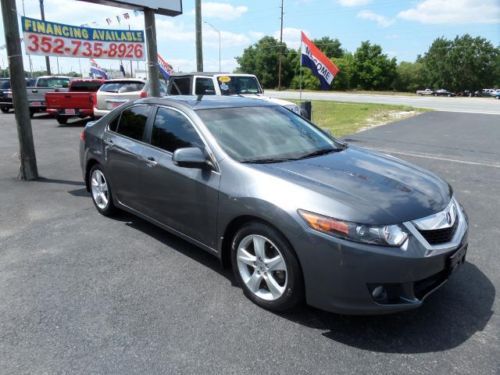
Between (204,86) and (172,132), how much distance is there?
Result: 25.8 ft

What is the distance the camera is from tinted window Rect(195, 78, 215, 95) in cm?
1142

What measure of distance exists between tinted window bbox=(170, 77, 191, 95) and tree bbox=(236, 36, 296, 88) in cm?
6719

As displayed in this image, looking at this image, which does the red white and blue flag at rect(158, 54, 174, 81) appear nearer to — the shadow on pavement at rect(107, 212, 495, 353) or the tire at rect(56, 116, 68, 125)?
the tire at rect(56, 116, 68, 125)

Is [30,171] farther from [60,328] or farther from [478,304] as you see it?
[478,304]

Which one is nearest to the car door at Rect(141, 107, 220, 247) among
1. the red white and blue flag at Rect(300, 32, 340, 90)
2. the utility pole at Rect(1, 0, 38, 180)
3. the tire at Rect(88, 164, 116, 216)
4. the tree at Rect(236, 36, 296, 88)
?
the tire at Rect(88, 164, 116, 216)

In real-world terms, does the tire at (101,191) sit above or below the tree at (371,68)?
below

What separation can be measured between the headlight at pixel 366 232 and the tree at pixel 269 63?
7688cm

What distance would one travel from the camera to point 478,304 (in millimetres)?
3193

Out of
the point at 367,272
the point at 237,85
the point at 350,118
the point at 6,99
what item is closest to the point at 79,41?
the point at 237,85

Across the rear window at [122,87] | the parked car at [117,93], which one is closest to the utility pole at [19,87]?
the parked car at [117,93]

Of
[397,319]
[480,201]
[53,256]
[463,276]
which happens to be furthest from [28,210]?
[480,201]

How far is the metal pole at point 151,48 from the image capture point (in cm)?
925

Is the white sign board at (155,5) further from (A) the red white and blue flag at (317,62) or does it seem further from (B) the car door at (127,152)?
(B) the car door at (127,152)

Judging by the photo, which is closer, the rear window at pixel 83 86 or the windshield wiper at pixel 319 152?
the windshield wiper at pixel 319 152
